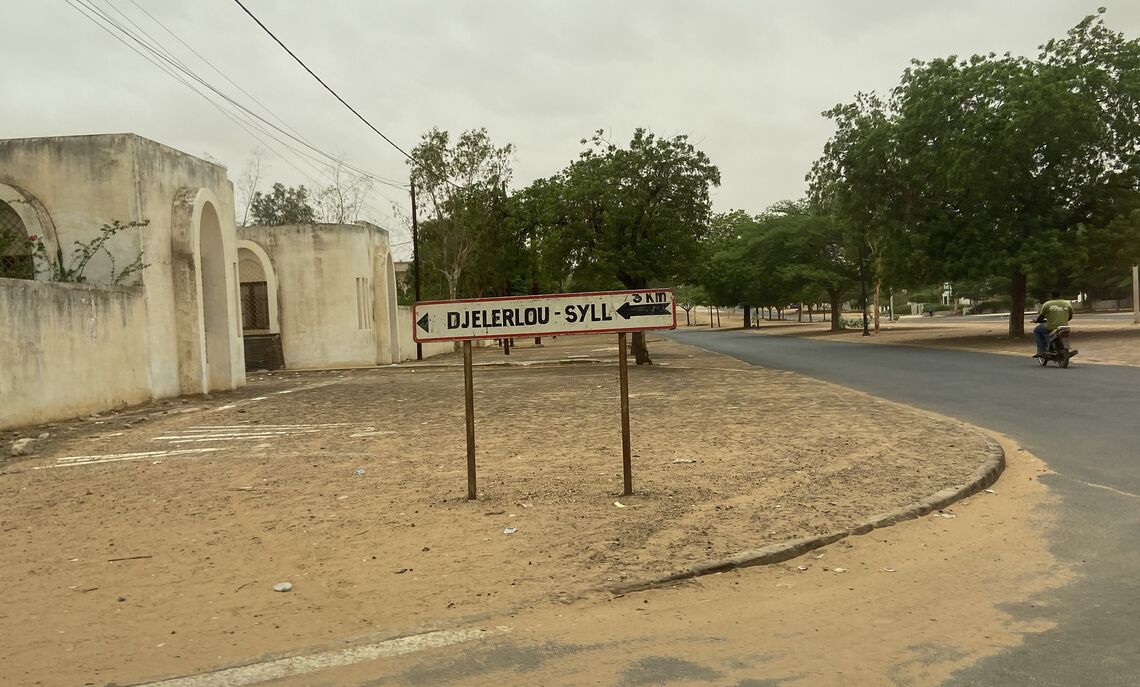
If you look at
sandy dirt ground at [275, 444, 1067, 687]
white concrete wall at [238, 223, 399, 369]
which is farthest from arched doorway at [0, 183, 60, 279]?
sandy dirt ground at [275, 444, 1067, 687]

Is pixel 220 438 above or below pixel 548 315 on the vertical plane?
below

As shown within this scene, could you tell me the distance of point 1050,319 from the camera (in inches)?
714

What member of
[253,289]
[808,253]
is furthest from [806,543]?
[808,253]

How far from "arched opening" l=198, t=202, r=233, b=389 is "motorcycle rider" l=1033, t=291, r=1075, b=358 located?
673 inches

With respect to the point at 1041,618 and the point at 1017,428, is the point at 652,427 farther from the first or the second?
the point at 1041,618

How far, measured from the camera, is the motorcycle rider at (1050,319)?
18.0m

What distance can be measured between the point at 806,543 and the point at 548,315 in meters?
2.53

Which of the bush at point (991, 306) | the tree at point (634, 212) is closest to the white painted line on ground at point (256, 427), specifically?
the tree at point (634, 212)

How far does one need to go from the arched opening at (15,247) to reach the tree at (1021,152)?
24373mm

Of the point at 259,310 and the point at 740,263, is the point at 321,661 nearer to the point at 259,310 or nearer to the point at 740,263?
the point at 259,310

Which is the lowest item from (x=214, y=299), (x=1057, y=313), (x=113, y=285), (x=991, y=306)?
(x=991, y=306)

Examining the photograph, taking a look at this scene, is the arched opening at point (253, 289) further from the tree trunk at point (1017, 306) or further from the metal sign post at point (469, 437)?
the tree trunk at point (1017, 306)

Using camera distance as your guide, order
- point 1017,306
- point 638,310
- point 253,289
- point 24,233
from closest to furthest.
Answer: point 638,310 < point 24,233 < point 253,289 < point 1017,306

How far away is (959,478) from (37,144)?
1607 cm
